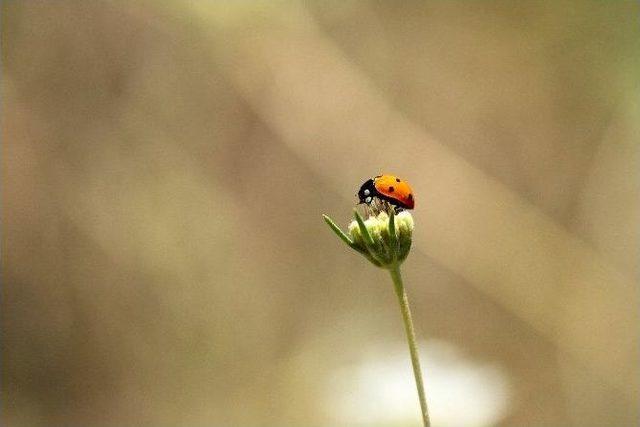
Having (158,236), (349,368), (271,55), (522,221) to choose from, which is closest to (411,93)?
(271,55)

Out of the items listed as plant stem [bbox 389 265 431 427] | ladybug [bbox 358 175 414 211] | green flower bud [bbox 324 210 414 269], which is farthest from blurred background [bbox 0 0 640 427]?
plant stem [bbox 389 265 431 427]

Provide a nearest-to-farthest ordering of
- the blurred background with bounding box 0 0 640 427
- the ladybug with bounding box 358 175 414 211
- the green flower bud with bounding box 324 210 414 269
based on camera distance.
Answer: the green flower bud with bounding box 324 210 414 269
the ladybug with bounding box 358 175 414 211
the blurred background with bounding box 0 0 640 427

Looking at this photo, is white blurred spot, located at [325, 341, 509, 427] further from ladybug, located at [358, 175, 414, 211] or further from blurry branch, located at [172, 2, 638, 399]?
blurry branch, located at [172, 2, 638, 399]

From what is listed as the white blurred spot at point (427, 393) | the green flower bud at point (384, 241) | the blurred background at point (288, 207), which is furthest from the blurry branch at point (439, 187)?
the green flower bud at point (384, 241)

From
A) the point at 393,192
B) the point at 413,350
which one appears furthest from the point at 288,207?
the point at 413,350

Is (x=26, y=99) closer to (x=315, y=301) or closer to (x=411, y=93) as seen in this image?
(x=315, y=301)

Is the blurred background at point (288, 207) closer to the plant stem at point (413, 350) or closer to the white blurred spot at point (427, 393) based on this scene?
the white blurred spot at point (427, 393)
